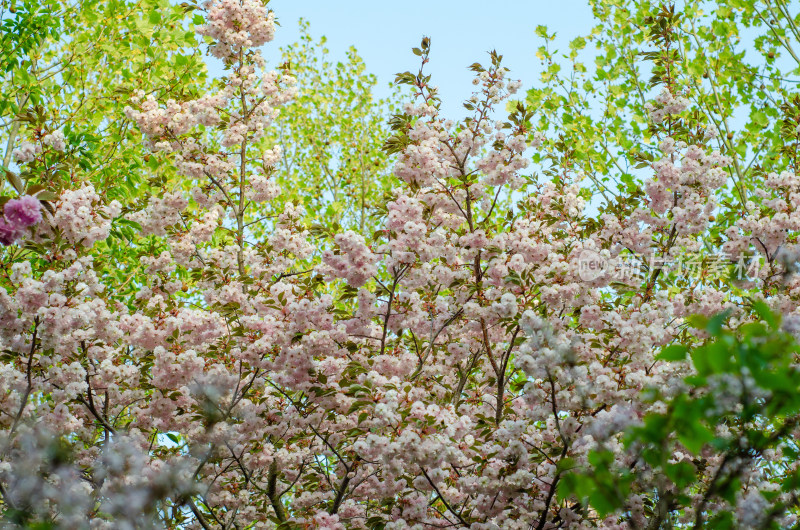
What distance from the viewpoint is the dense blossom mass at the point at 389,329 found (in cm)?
438

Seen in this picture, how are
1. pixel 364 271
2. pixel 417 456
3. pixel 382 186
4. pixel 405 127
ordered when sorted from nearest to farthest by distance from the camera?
1. pixel 417 456
2. pixel 364 271
3. pixel 405 127
4. pixel 382 186

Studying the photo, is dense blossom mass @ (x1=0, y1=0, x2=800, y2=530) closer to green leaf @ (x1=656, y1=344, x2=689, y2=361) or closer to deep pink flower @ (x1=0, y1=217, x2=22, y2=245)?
deep pink flower @ (x1=0, y1=217, x2=22, y2=245)

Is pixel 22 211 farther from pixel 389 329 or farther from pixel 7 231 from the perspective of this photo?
pixel 389 329

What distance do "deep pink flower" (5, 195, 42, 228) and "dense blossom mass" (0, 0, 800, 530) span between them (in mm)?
11

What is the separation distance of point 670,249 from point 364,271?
2.61 meters

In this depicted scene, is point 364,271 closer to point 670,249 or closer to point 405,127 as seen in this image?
point 405,127

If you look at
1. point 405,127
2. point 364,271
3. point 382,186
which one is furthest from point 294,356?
point 382,186

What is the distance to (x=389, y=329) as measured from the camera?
18.4 feet

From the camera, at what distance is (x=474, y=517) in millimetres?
4633

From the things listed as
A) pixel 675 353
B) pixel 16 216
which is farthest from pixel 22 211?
pixel 675 353

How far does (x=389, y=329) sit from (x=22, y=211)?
9.79ft

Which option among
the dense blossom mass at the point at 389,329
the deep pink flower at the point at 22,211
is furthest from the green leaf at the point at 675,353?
the deep pink flower at the point at 22,211

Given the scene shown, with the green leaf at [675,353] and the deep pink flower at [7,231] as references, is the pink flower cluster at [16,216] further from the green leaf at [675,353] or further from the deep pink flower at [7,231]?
the green leaf at [675,353]

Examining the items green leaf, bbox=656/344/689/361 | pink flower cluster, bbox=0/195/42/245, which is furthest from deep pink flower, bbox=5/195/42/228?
green leaf, bbox=656/344/689/361
